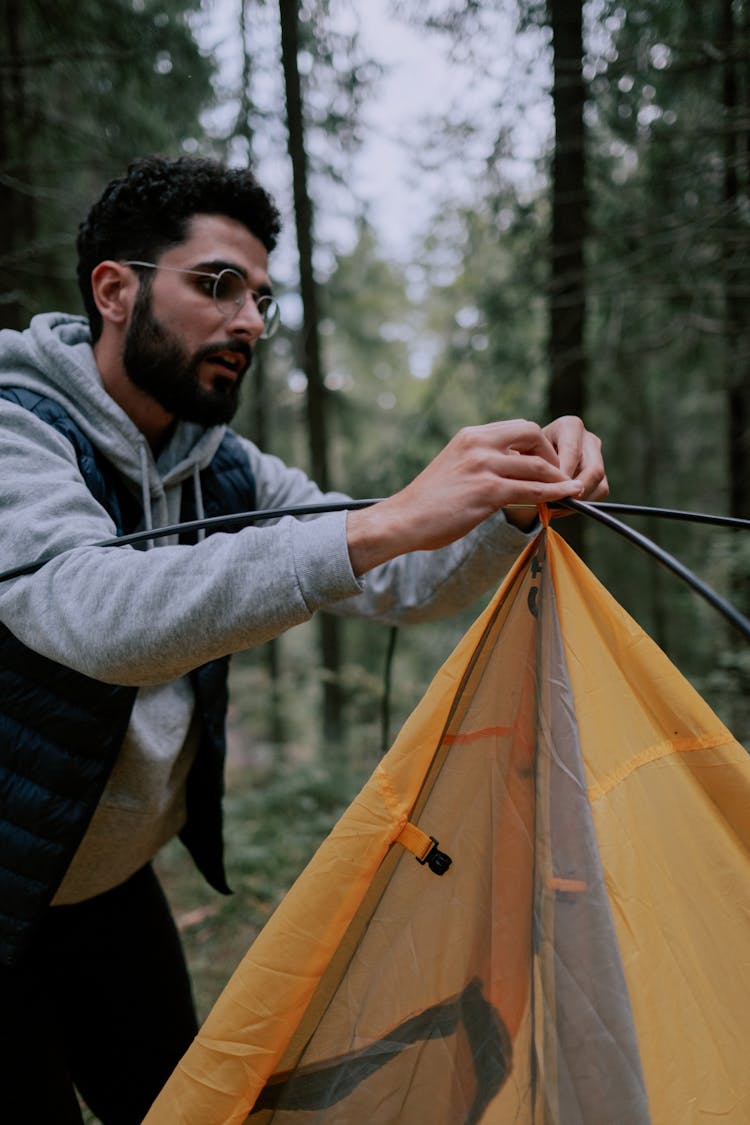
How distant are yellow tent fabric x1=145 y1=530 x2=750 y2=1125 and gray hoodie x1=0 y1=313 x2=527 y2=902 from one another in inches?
14.7

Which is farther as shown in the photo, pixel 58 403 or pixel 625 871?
pixel 58 403

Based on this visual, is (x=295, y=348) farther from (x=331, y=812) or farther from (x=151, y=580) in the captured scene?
(x=151, y=580)

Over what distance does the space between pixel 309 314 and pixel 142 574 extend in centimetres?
706

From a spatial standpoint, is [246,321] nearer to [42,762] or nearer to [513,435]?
[513,435]

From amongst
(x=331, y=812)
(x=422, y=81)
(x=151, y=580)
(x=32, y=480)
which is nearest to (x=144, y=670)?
(x=151, y=580)

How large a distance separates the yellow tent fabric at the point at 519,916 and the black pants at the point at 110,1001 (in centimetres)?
59

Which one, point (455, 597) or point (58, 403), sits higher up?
point (58, 403)

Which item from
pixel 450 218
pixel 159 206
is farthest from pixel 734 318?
pixel 159 206

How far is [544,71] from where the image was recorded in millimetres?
5152

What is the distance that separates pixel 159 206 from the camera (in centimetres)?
179

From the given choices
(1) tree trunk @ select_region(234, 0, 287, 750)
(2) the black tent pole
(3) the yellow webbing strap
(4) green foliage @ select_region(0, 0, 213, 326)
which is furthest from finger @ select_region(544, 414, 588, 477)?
(1) tree trunk @ select_region(234, 0, 287, 750)

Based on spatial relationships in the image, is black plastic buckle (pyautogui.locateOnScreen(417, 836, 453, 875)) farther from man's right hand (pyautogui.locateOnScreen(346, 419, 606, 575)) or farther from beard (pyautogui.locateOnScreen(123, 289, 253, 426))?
beard (pyautogui.locateOnScreen(123, 289, 253, 426))

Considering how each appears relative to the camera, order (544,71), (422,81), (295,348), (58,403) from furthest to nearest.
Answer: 1. (295,348)
2. (422,81)
3. (544,71)
4. (58,403)

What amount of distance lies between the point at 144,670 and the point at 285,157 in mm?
8118
